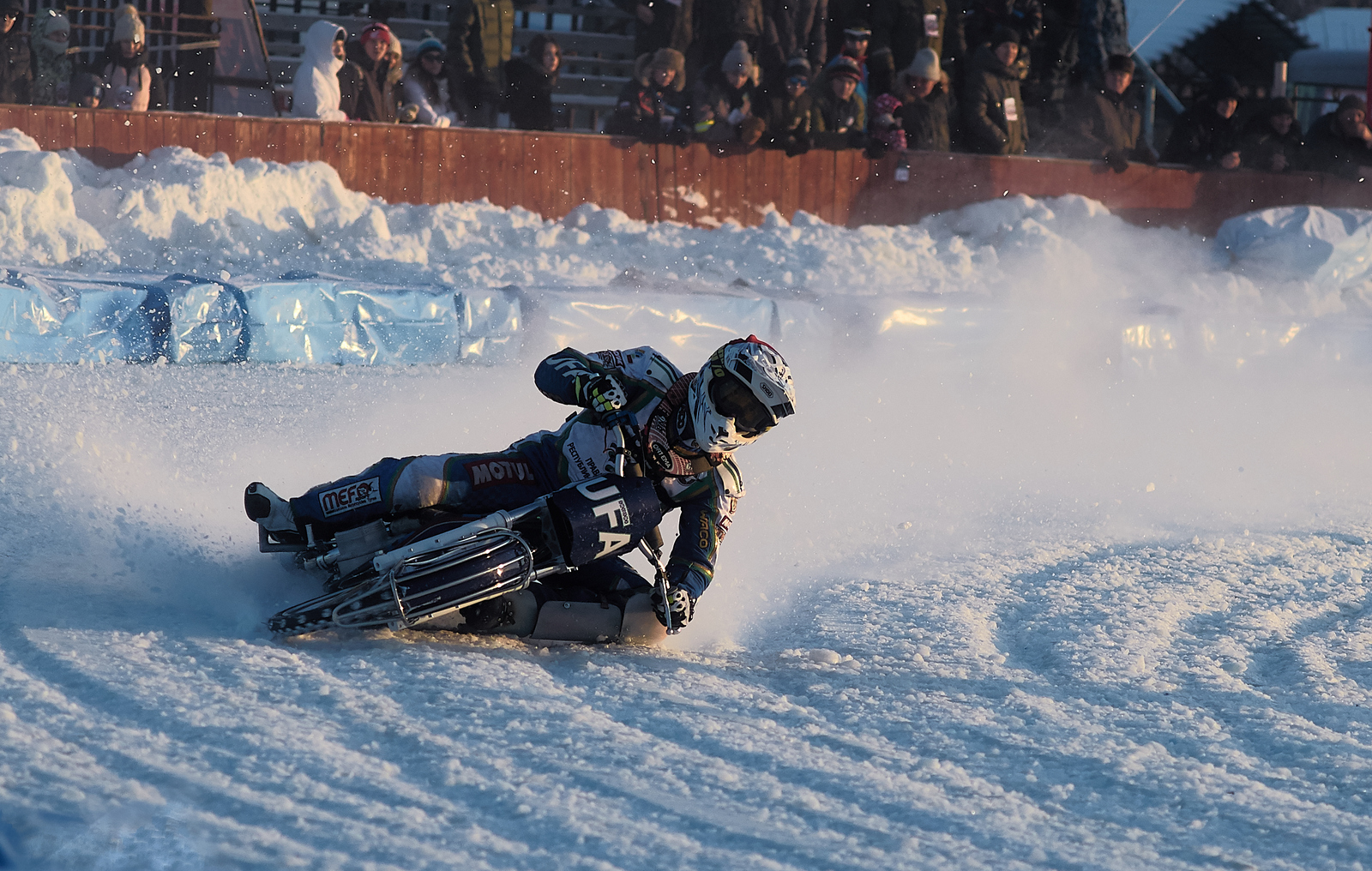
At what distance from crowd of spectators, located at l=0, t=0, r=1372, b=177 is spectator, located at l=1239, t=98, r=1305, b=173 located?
21 mm

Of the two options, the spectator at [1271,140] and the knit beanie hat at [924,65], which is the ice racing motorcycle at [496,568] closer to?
the knit beanie hat at [924,65]

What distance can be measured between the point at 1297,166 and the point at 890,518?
9.87 m

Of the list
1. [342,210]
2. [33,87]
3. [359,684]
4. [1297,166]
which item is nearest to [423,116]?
[342,210]

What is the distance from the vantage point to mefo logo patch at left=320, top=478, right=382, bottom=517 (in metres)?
4.43

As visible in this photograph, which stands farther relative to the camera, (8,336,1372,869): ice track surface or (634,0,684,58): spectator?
(634,0,684,58): spectator

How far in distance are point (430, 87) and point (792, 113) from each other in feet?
11.4

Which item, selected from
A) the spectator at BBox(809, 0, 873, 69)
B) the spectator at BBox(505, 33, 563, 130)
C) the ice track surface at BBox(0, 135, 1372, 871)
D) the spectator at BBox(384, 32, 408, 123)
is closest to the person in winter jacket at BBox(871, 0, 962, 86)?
the spectator at BBox(809, 0, 873, 69)

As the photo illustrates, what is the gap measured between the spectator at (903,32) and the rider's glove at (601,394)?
→ 910 centimetres

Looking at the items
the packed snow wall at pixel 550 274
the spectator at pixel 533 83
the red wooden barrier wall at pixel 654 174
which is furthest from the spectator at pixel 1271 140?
the spectator at pixel 533 83

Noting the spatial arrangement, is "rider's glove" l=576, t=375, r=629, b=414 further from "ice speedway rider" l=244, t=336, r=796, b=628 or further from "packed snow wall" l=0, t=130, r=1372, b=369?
"packed snow wall" l=0, t=130, r=1372, b=369

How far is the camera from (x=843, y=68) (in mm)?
12133

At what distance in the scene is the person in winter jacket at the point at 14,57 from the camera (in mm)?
9695

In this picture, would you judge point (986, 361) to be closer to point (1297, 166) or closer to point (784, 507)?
point (784, 507)

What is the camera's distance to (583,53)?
1195cm
